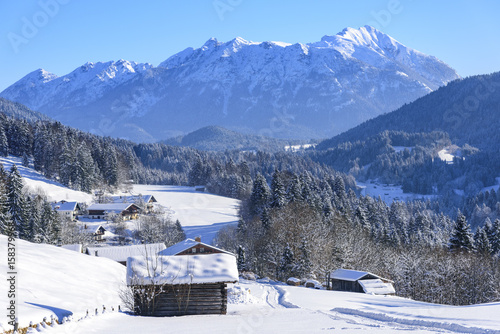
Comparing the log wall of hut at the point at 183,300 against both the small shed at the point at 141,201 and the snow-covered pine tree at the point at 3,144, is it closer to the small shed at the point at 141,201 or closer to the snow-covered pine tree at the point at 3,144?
the small shed at the point at 141,201

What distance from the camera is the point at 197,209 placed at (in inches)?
4532

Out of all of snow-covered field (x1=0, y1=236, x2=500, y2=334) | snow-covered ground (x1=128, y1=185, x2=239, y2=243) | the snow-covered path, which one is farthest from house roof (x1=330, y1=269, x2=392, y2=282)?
snow-covered ground (x1=128, y1=185, x2=239, y2=243)

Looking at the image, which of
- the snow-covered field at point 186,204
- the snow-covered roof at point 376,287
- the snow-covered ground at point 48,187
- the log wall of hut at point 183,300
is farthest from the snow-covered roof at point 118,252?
the snow-covered ground at point 48,187

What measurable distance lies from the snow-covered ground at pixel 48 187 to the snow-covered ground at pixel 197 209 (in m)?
21.9

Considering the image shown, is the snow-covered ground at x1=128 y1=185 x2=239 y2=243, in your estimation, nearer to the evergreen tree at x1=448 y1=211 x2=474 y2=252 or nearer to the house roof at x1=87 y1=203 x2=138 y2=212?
the house roof at x1=87 y1=203 x2=138 y2=212

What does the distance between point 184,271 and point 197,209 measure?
298 ft

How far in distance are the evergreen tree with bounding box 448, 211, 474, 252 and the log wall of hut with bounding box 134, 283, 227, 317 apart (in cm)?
4483

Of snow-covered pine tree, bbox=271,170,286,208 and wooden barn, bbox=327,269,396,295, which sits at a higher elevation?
snow-covered pine tree, bbox=271,170,286,208

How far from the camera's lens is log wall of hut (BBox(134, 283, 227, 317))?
2425 centimetres

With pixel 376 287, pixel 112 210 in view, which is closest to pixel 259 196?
pixel 112 210

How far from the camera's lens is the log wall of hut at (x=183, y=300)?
24.2 metres

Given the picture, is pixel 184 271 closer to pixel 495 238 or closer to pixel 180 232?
pixel 495 238

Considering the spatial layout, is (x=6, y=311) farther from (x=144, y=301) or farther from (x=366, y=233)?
(x=366, y=233)

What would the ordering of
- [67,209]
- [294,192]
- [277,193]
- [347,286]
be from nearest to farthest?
[347,286]
[277,193]
[294,192]
[67,209]
